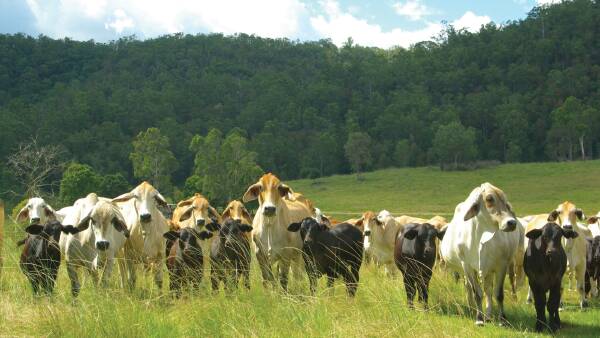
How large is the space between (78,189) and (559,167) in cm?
6008

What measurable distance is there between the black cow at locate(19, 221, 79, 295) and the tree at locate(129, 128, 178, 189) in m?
67.6

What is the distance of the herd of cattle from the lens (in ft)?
32.8

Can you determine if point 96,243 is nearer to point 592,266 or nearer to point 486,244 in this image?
point 486,244

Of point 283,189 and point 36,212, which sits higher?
point 283,189

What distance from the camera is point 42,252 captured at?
11.4 metres

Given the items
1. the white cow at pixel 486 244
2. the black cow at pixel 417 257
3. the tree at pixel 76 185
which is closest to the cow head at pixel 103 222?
the black cow at pixel 417 257

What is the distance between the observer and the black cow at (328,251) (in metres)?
11.6

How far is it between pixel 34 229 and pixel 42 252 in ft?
1.37

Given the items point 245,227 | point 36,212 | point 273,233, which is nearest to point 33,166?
point 36,212

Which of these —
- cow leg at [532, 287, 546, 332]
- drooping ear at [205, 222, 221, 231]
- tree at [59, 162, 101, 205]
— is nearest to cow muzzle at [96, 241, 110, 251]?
drooping ear at [205, 222, 221, 231]

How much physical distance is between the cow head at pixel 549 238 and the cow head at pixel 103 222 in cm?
667

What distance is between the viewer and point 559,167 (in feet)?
285

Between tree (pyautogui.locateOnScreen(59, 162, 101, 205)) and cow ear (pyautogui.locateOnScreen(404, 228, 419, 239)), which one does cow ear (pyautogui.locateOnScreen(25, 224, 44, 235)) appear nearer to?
cow ear (pyautogui.locateOnScreen(404, 228, 419, 239))

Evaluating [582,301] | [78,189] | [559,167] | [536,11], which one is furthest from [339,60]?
[582,301]
